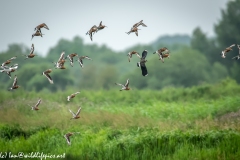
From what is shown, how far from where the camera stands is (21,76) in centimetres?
6625

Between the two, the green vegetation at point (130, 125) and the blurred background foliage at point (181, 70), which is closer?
the green vegetation at point (130, 125)

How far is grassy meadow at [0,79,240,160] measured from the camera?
56.6 ft

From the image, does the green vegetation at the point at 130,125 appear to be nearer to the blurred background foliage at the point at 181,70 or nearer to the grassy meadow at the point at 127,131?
the grassy meadow at the point at 127,131

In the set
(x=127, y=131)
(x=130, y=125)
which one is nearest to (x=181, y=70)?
(x=130, y=125)

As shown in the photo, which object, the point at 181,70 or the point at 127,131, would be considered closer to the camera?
the point at 127,131

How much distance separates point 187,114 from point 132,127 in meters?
4.47

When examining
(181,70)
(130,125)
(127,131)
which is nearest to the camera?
(127,131)

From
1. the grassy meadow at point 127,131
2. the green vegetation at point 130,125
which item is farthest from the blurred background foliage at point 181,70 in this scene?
the grassy meadow at point 127,131

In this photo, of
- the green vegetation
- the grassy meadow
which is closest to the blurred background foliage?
the green vegetation

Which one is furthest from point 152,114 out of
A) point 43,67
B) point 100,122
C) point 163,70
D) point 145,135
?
point 43,67

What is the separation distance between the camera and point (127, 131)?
19.5 meters

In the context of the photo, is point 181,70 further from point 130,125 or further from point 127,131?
point 127,131

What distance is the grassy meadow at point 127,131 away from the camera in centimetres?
1725

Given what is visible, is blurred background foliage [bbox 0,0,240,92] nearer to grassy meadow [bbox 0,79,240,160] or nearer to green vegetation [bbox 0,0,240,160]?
green vegetation [bbox 0,0,240,160]
